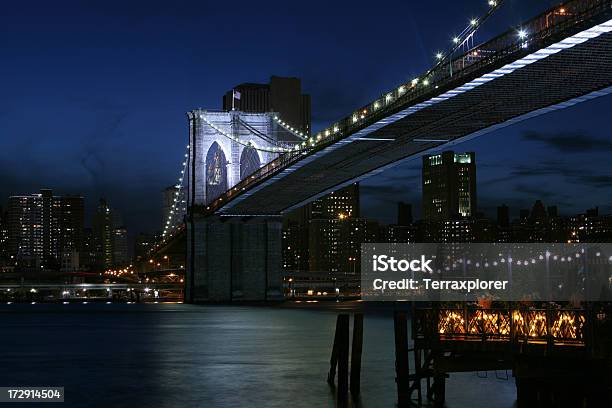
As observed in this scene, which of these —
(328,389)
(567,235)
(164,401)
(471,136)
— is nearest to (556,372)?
(328,389)

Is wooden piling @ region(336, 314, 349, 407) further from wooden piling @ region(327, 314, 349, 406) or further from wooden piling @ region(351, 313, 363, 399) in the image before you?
wooden piling @ region(351, 313, 363, 399)

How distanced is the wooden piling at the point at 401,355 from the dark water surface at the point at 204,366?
72.9 inches

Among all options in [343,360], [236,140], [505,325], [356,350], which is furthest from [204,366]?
[236,140]

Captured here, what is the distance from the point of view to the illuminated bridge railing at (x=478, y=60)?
30.0m

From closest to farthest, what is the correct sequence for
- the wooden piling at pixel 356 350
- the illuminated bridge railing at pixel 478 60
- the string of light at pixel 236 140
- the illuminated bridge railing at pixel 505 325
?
the illuminated bridge railing at pixel 505 325
the wooden piling at pixel 356 350
the illuminated bridge railing at pixel 478 60
the string of light at pixel 236 140

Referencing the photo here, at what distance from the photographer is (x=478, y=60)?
122 feet

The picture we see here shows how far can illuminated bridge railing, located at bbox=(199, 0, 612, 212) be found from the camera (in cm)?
3003

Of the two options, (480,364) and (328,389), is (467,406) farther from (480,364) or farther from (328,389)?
(328,389)

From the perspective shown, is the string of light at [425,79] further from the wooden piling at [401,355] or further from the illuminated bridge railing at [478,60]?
the wooden piling at [401,355]

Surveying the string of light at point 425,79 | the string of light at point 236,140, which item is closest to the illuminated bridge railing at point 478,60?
the string of light at point 425,79

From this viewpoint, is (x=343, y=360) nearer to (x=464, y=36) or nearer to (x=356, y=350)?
(x=356, y=350)

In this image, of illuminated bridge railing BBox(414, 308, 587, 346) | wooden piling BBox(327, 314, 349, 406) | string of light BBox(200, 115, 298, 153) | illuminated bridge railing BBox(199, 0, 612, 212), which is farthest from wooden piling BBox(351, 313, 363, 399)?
string of light BBox(200, 115, 298, 153)

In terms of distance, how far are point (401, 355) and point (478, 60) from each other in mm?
17018

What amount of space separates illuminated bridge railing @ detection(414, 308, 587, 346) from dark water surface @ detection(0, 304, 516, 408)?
379 centimetres
